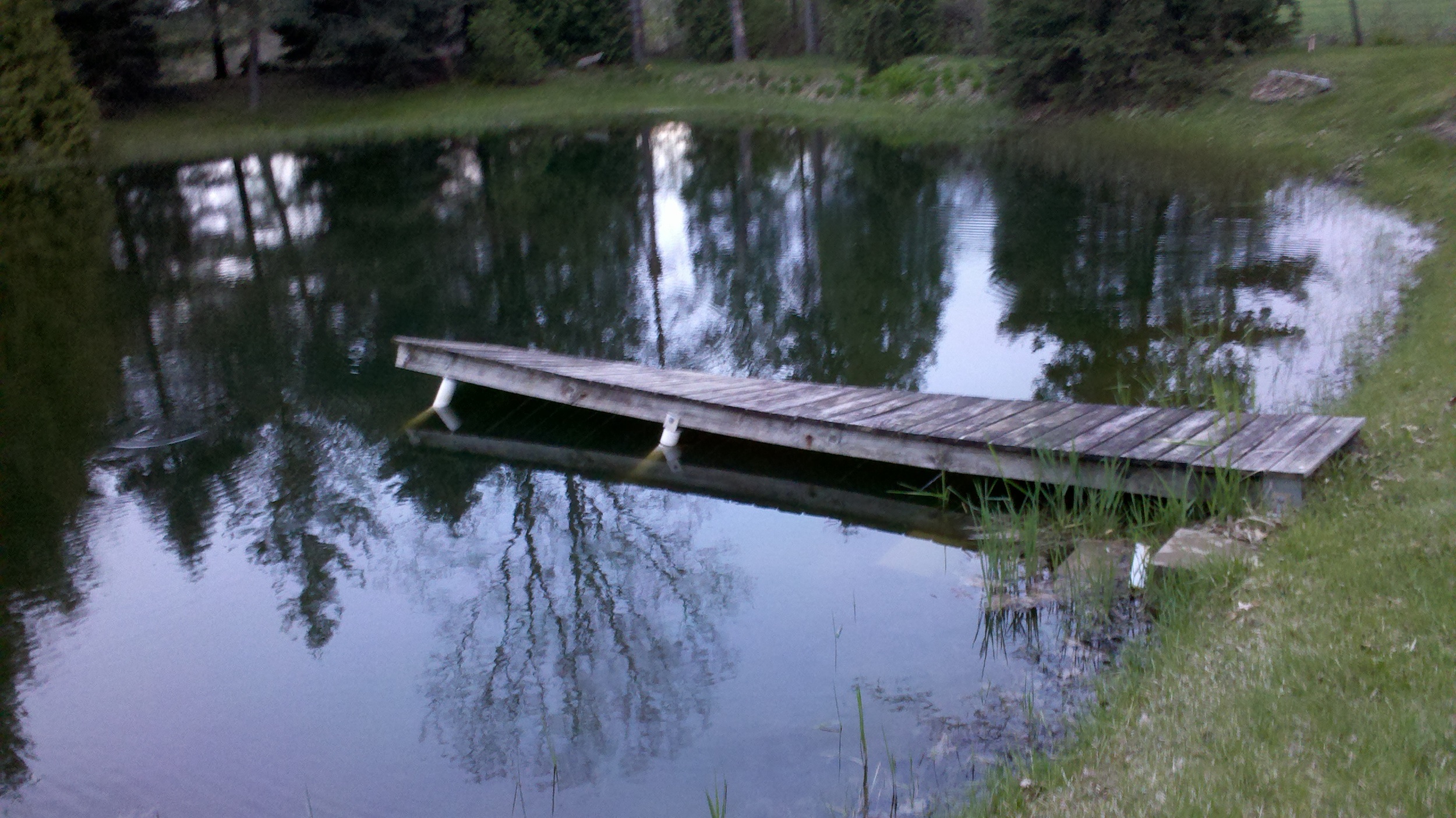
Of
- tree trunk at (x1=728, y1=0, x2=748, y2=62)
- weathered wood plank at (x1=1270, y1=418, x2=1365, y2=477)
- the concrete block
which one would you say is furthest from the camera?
tree trunk at (x1=728, y1=0, x2=748, y2=62)

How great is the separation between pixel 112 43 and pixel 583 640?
123ft

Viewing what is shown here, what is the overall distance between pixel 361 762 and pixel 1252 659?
4086 millimetres

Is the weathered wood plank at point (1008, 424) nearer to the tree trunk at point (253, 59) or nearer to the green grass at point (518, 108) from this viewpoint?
the green grass at point (518, 108)

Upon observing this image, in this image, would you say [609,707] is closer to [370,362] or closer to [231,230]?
[370,362]

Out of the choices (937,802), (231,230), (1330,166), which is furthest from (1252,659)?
(231,230)

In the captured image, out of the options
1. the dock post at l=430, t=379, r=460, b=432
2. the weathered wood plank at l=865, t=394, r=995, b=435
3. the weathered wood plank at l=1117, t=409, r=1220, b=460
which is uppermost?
the weathered wood plank at l=1117, t=409, r=1220, b=460

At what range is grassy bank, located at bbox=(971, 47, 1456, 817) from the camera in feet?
12.2

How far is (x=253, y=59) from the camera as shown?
123ft

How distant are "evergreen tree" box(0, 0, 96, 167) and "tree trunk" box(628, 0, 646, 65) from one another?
19.2 m

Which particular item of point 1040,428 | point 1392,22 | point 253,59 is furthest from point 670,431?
point 253,59

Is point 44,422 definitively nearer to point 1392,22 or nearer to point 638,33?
point 1392,22

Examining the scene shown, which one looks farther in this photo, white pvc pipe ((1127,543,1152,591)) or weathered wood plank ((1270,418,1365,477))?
weathered wood plank ((1270,418,1365,477))

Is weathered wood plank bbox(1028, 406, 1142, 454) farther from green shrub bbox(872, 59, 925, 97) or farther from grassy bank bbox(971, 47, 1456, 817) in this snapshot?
green shrub bbox(872, 59, 925, 97)

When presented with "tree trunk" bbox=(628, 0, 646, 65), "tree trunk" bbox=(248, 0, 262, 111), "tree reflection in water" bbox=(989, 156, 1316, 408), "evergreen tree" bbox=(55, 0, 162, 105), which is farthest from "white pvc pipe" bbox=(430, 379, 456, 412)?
"tree trunk" bbox=(628, 0, 646, 65)
